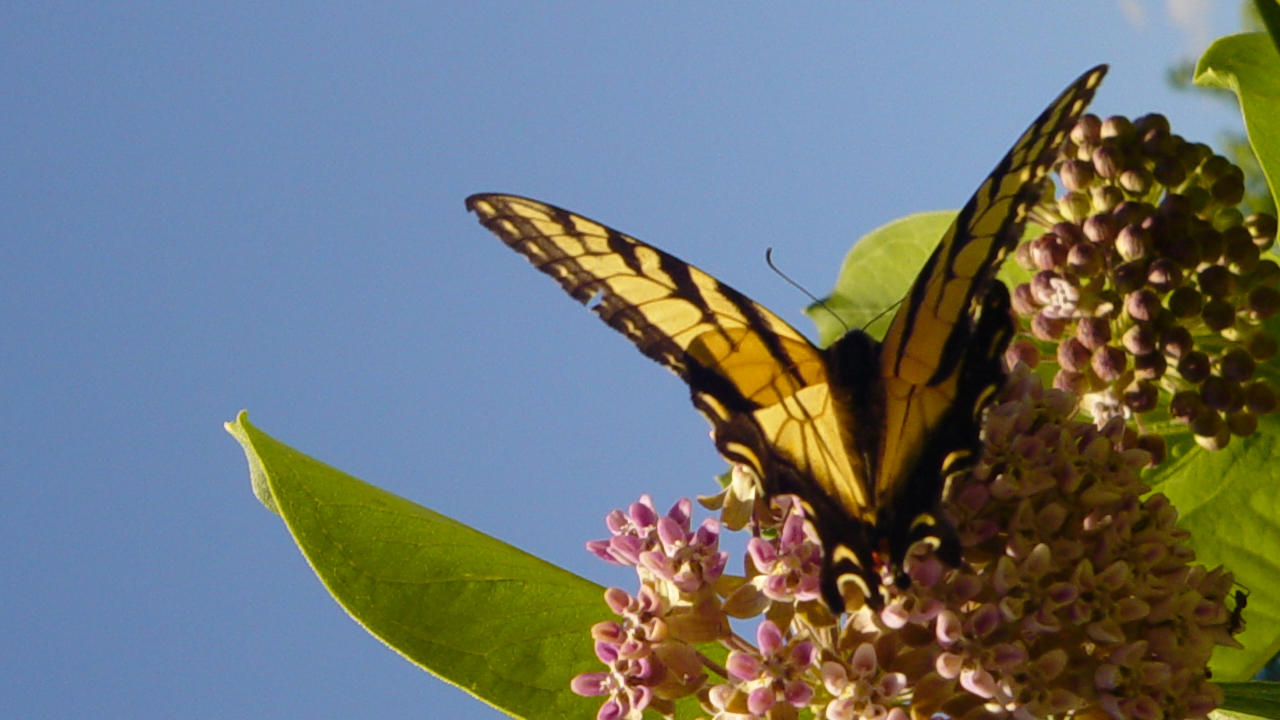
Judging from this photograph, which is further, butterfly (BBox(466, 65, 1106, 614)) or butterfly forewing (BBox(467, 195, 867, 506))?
butterfly forewing (BBox(467, 195, 867, 506))

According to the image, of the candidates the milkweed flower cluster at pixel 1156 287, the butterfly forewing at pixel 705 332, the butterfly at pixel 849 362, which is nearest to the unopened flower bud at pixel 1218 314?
the milkweed flower cluster at pixel 1156 287

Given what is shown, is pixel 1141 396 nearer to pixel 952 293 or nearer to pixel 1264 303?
pixel 1264 303

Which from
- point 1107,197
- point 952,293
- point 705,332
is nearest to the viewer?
point 952,293

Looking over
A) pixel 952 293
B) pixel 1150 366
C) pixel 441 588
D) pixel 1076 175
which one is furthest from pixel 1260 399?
pixel 441 588

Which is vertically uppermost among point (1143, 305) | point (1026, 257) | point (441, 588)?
point (1026, 257)

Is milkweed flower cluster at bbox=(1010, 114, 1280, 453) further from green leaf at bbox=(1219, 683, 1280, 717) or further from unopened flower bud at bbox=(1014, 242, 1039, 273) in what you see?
green leaf at bbox=(1219, 683, 1280, 717)

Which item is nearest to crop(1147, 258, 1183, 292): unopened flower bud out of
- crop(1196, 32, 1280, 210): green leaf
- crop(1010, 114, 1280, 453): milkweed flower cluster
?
crop(1010, 114, 1280, 453): milkweed flower cluster

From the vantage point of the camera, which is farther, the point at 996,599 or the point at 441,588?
the point at 441,588

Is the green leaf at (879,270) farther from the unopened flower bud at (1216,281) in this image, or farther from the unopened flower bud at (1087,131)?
the unopened flower bud at (1216,281)
